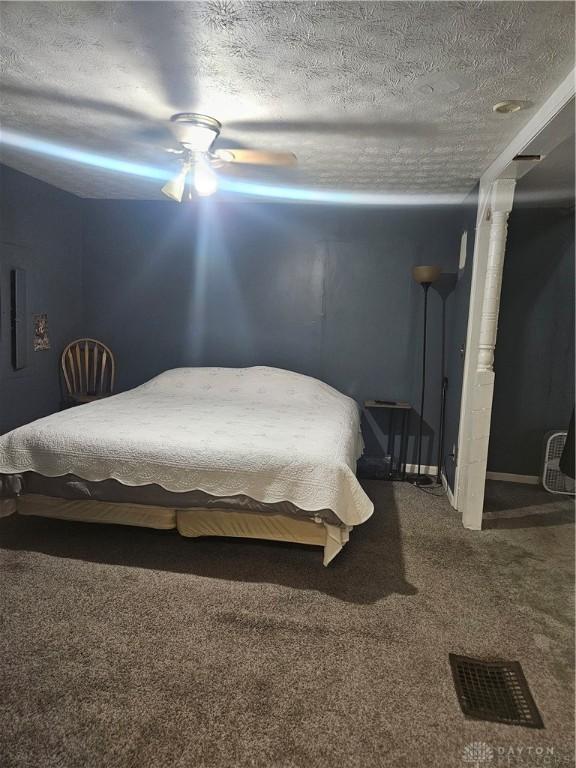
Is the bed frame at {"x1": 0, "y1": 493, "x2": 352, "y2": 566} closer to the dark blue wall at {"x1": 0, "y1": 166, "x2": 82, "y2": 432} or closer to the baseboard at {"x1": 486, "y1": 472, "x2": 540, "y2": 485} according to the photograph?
the dark blue wall at {"x1": 0, "y1": 166, "x2": 82, "y2": 432}

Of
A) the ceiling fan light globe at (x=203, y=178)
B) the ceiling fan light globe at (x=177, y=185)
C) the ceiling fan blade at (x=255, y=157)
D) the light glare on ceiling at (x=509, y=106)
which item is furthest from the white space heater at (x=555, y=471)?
the ceiling fan light globe at (x=177, y=185)

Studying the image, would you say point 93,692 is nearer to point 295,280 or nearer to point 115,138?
point 115,138

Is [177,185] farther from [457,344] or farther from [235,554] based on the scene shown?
[457,344]

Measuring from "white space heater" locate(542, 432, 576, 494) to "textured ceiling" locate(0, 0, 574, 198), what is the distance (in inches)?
84.0

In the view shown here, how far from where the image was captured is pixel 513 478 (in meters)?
4.11

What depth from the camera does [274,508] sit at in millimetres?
2506

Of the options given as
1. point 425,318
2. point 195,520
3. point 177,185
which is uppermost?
point 177,185

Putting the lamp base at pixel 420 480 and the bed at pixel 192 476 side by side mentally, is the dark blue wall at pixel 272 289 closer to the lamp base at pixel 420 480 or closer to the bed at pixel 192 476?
the lamp base at pixel 420 480

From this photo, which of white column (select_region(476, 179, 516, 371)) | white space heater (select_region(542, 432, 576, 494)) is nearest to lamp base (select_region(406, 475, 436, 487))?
white space heater (select_region(542, 432, 576, 494))

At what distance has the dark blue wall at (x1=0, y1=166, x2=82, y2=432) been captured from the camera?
3.61m

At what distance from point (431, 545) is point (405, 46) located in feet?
7.98

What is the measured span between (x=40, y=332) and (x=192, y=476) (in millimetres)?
2359

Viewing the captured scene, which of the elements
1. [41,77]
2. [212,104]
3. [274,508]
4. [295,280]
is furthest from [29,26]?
[295,280]

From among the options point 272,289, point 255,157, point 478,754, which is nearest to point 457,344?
point 272,289
